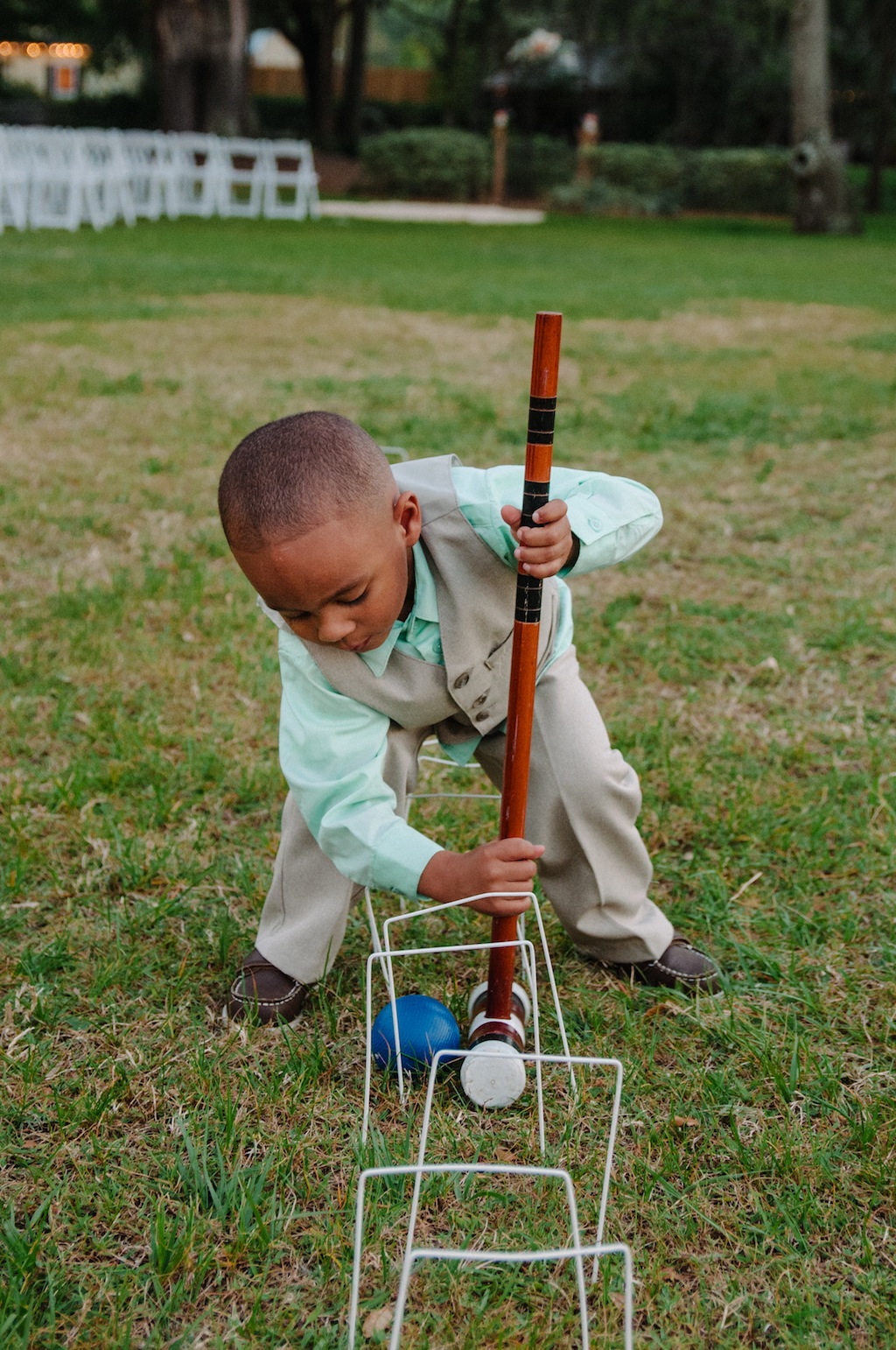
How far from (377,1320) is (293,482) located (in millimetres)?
1117

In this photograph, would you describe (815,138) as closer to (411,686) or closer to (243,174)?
(243,174)

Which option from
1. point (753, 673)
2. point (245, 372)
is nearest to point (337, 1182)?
point (753, 673)

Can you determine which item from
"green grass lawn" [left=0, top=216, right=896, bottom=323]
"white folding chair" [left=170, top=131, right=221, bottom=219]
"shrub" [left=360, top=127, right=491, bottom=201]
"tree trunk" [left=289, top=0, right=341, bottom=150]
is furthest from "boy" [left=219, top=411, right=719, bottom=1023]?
"tree trunk" [left=289, top=0, right=341, bottom=150]

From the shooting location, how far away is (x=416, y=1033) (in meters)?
2.05

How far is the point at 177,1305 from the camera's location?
167 centimetres

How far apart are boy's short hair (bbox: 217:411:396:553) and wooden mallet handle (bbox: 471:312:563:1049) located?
25cm

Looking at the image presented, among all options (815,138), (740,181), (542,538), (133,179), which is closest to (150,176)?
(133,179)

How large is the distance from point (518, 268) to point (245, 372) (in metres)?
6.69

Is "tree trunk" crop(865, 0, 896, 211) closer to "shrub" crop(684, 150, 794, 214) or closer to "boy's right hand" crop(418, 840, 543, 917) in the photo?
"shrub" crop(684, 150, 794, 214)

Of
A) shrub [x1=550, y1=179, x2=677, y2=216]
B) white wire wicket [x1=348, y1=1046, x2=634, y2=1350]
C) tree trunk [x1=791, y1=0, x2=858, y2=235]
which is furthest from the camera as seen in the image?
shrub [x1=550, y1=179, x2=677, y2=216]

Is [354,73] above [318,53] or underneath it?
underneath

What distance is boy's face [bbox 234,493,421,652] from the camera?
182cm

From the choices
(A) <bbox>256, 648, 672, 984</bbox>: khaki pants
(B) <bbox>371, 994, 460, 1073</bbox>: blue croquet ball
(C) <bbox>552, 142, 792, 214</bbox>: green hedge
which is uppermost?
(C) <bbox>552, 142, 792, 214</bbox>: green hedge

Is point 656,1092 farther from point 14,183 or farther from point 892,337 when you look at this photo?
point 14,183
